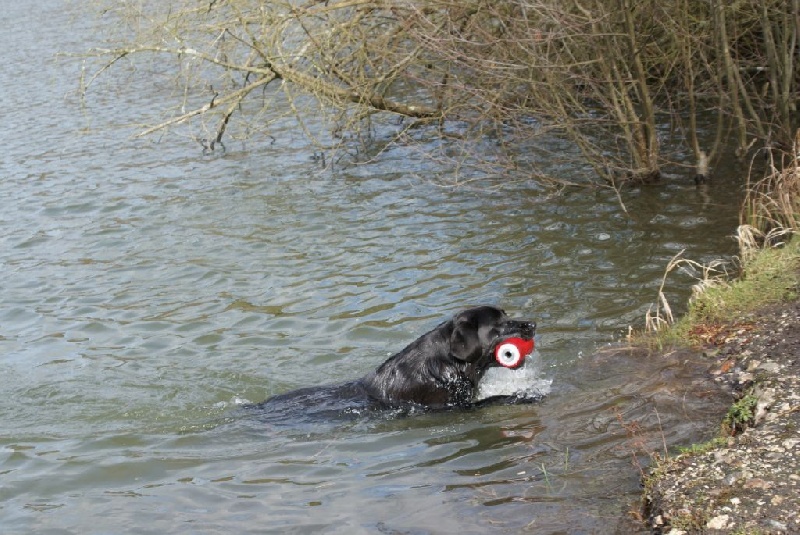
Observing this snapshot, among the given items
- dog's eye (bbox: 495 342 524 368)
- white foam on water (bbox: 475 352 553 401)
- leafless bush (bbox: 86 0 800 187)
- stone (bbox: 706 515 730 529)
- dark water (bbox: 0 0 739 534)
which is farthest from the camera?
leafless bush (bbox: 86 0 800 187)

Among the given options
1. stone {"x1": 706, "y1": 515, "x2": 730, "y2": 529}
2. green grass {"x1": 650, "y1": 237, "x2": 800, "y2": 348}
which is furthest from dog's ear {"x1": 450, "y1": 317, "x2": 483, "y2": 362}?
stone {"x1": 706, "y1": 515, "x2": 730, "y2": 529}

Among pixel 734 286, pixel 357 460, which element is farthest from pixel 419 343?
pixel 734 286

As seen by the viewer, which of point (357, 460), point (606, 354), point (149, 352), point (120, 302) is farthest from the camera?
point (120, 302)

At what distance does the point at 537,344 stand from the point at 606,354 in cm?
65

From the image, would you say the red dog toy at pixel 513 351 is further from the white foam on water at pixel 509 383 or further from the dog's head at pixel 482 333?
the white foam on water at pixel 509 383

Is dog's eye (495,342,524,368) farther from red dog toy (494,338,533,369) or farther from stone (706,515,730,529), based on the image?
stone (706,515,730,529)

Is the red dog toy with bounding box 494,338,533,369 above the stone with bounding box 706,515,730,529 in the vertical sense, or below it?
above

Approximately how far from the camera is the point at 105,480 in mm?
6160

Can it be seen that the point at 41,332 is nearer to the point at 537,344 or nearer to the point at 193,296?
the point at 193,296

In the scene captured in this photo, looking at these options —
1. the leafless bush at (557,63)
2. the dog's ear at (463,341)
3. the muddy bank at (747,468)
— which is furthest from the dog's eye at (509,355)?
the leafless bush at (557,63)

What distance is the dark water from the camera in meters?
5.55

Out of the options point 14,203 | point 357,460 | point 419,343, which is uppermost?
point 14,203

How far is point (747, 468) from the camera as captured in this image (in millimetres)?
4547

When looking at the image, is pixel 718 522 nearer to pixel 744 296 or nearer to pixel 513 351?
pixel 513 351
